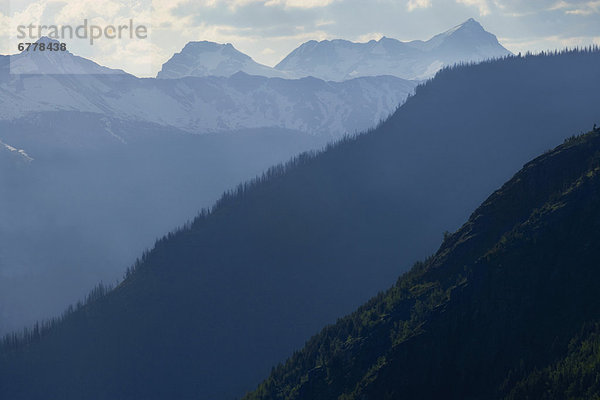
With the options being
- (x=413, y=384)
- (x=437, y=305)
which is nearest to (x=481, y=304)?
(x=437, y=305)

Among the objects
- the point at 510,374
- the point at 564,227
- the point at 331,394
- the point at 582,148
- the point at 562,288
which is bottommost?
the point at 331,394

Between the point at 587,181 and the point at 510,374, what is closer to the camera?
the point at 510,374

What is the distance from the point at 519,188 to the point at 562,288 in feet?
118

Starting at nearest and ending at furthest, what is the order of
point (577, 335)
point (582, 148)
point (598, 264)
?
1. point (577, 335)
2. point (598, 264)
3. point (582, 148)

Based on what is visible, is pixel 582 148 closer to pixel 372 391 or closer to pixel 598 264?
pixel 598 264

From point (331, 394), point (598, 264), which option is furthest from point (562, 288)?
point (331, 394)

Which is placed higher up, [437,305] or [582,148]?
[582,148]

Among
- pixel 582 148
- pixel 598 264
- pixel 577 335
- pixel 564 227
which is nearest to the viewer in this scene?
pixel 577 335

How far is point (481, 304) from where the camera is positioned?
176000 mm

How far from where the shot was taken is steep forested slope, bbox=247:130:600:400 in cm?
15638

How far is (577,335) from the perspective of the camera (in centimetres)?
15225

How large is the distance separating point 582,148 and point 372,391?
255 ft

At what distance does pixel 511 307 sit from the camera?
170500mm

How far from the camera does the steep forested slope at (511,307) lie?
156375mm
